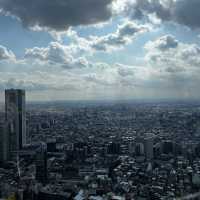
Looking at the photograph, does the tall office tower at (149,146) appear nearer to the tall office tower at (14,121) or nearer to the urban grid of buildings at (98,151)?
the urban grid of buildings at (98,151)

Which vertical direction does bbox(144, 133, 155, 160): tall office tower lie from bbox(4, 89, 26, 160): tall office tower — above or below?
below

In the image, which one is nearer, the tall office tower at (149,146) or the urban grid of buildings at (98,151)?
the urban grid of buildings at (98,151)

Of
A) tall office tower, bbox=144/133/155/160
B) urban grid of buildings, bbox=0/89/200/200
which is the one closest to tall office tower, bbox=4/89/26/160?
urban grid of buildings, bbox=0/89/200/200

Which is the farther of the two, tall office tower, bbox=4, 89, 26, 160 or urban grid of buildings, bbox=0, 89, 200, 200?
tall office tower, bbox=4, 89, 26, 160

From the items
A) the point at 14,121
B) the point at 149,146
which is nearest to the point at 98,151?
the point at 149,146

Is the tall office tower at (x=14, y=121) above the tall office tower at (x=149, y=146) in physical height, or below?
above

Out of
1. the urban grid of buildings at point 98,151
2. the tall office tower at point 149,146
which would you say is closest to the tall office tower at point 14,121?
the urban grid of buildings at point 98,151

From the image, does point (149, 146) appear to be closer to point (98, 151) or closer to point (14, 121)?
point (98, 151)

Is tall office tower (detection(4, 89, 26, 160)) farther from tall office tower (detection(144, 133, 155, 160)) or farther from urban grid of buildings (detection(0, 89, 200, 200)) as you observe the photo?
tall office tower (detection(144, 133, 155, 160))
